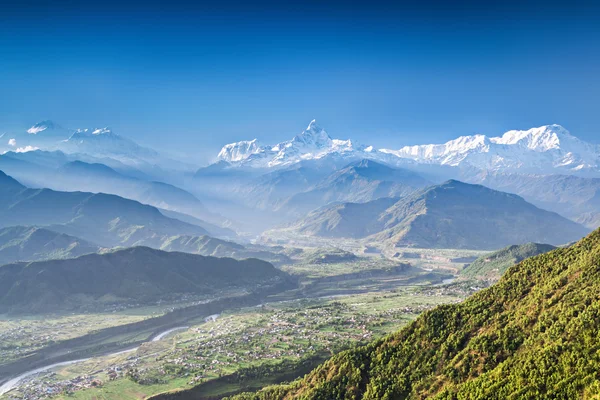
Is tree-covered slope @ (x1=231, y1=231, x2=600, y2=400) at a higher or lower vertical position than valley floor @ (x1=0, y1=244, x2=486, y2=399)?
higher

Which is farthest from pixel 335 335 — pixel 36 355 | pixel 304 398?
pixel 36 355

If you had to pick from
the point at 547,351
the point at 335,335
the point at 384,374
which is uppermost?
the point at 547,351

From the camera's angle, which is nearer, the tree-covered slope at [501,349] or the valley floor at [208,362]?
the tree-covered slope at [501,349]

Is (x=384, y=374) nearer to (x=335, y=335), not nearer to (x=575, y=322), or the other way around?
(x=575, y=322)

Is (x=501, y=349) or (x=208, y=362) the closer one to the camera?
(x=501, y=349)

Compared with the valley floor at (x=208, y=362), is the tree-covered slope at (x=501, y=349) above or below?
above

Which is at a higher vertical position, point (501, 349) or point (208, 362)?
point (501, 349)

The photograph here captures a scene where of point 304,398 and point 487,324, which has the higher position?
point 487,324

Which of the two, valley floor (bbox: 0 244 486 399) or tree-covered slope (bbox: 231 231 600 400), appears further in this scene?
valley floor (bbox: 0 244 486 399)
